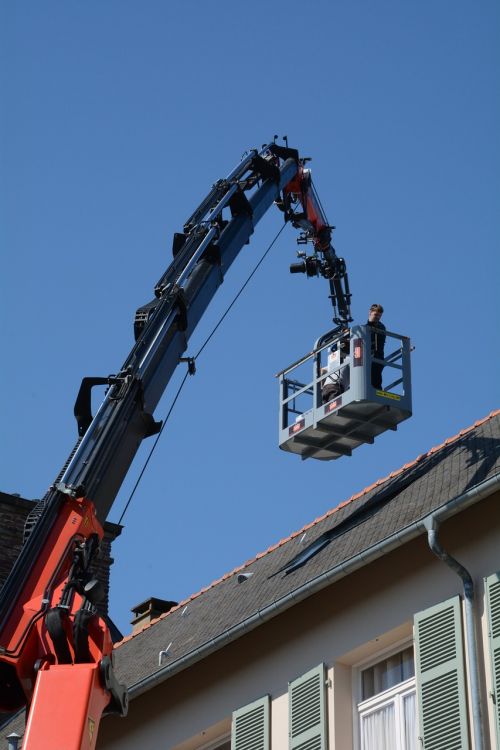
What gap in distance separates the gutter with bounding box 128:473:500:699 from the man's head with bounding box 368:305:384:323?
16.8 feet

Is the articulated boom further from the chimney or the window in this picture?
the chimney

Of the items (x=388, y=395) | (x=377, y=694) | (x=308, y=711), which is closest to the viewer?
(x=377, y=694)

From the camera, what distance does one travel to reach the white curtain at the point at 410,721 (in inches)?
549

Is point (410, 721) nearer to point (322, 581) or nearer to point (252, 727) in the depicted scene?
point (322, 581)

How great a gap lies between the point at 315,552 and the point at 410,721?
11.0ft

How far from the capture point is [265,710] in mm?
15383

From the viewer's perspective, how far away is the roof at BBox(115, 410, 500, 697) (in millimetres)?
15203

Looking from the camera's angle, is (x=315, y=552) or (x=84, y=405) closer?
(x=84, y=405)

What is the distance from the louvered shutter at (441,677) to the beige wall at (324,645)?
9.2 inches

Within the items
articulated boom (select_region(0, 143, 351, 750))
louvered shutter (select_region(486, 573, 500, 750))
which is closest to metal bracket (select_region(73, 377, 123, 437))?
articulated boom (select_region(0, 143, 351, 750))

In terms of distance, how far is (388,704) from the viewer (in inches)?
569

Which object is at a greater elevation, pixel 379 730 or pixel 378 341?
pixel 378 341

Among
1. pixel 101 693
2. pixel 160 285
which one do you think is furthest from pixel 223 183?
pixel 101 693

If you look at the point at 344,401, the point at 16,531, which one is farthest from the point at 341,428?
the point at 16,531
